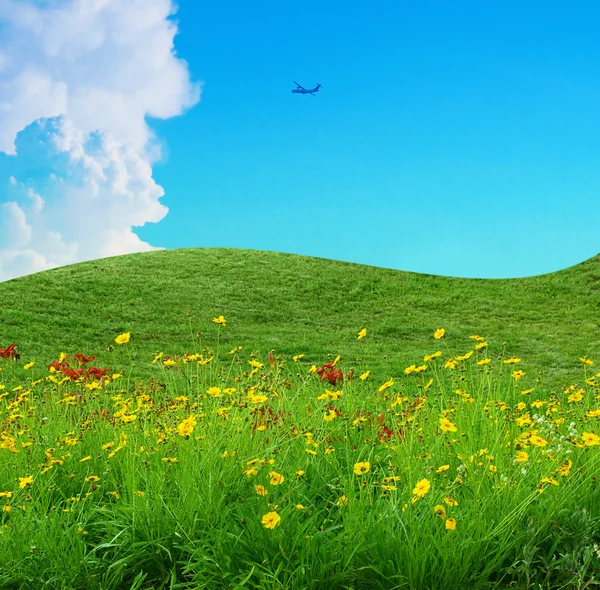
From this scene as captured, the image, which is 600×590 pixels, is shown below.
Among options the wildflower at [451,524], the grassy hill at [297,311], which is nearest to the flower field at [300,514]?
the wildflower at [451,524]

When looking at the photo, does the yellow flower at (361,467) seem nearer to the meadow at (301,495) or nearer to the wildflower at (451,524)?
the meadow at (301,495)

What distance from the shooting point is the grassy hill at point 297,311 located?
408 inches

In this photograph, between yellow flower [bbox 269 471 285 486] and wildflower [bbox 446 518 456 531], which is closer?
wildflower [bbox 446 518 456 531]

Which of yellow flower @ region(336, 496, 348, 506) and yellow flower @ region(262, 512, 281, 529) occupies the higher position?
yellow flower @ region(262, 512, 281, 529)

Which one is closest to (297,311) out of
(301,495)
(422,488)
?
(301,495)

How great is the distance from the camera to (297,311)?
1338 cm

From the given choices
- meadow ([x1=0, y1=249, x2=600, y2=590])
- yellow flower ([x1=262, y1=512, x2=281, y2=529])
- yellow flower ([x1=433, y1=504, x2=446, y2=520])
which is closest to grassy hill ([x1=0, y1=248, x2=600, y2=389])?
meadow ([x1=0, y1=249, x2=600, y2=590])

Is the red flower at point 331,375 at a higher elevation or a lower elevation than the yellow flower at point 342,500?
higher

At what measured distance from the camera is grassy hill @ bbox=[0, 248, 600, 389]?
10359 millimetres

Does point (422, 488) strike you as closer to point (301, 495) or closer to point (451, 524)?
point (451, 524)

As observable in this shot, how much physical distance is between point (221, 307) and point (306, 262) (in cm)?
462

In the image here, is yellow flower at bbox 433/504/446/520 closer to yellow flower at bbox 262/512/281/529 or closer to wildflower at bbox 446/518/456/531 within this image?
wildflower at bbox 446/518/456/531

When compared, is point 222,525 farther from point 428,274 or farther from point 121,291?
point 428,274

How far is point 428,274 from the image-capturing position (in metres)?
16.5
